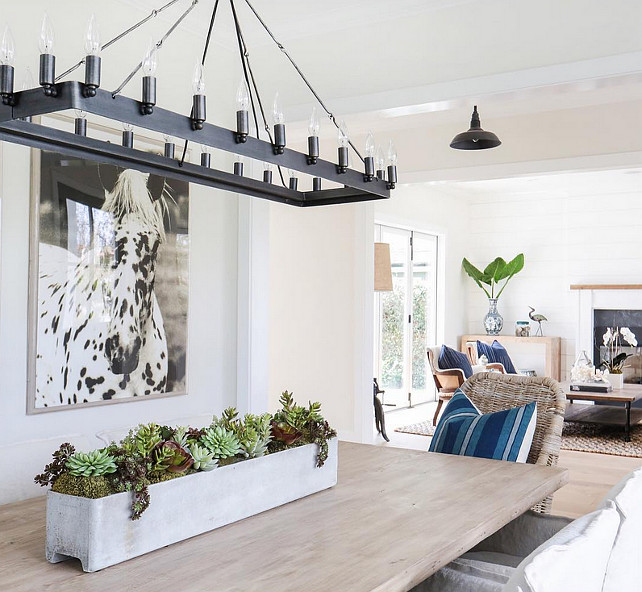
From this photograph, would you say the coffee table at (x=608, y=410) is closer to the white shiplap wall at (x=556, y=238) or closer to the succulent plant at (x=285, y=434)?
the white shiplap wall at (x=556, y=238)

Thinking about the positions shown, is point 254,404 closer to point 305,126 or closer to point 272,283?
point 305,126

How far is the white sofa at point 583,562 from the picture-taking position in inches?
44.9

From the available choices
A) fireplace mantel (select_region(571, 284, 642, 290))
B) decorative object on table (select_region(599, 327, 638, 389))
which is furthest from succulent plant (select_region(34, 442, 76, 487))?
fireplace mantel (select_region(571, 284, 642, 290))

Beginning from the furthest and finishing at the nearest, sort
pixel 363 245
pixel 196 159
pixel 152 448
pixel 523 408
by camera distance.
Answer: pixel 363 245 < pixel 196 159 < pixel 523 408 < pixel 152 448

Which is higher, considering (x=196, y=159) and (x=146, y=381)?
(x=196, y=159)

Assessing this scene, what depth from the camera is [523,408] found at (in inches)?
115

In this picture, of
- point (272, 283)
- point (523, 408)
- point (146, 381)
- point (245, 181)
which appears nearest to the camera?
point (245, 181)

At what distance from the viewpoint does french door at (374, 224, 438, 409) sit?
868 centimetres

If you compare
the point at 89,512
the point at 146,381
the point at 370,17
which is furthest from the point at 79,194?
the point at 89,512

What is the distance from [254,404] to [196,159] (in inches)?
52.9

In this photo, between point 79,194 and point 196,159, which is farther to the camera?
point 196,159

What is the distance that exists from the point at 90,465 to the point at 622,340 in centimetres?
870

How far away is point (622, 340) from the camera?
9.21m

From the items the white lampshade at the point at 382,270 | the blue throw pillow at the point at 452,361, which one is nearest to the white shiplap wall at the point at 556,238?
the blue throw pillow at the point at 452,361
